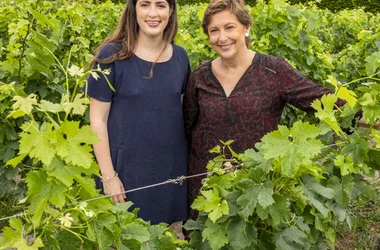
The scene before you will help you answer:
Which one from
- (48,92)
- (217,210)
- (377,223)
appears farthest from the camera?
(377,223)

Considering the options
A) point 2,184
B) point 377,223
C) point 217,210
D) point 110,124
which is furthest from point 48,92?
point 377,223

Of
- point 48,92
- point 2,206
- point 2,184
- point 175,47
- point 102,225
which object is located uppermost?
point 175,47

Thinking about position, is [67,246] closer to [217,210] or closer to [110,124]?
[217,210]

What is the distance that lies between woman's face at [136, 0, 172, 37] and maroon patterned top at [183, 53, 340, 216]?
1.11 ft

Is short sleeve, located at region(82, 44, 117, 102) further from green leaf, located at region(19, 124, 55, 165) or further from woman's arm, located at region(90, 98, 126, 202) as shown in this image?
green leaf, located at region(19, 124, 55, 165)

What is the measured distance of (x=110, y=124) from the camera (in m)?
2.55

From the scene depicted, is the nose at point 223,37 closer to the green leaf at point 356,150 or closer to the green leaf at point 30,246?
the green leaf at point 356,150

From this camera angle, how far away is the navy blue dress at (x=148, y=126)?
248 centimetres

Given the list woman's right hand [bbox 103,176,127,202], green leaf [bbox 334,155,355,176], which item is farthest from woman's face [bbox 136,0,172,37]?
green leaf [bbox 334,155,355,176]

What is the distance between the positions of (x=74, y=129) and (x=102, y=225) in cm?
31

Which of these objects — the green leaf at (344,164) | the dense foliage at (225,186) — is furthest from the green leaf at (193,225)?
the green leaf at (344,164)

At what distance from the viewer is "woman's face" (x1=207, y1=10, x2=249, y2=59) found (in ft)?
8.05

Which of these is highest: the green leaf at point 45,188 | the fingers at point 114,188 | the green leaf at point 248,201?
the green leaf at point 45,188

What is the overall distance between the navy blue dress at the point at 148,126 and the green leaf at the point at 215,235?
88 cm
